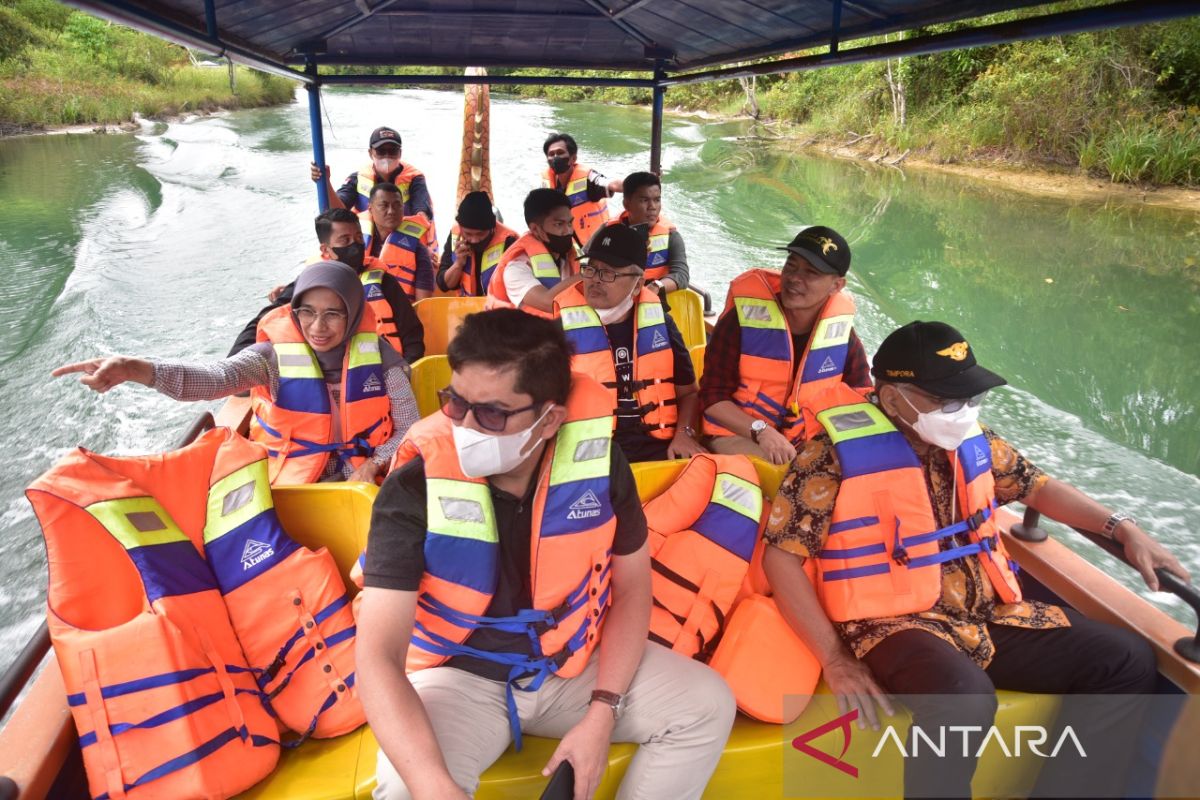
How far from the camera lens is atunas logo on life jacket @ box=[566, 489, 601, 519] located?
1.32 metres

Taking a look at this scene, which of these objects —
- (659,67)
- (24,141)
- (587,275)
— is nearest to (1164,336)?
(659,67)

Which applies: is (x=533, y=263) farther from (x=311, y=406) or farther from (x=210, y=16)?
(x=210, y=16)

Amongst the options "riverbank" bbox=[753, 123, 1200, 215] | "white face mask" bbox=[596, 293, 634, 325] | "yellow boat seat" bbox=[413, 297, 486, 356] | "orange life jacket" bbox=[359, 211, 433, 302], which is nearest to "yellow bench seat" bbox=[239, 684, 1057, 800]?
"white face mask" bbox=[596, 293, 634, 325]

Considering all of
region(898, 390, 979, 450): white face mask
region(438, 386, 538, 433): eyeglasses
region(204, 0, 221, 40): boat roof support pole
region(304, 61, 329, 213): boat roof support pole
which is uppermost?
region(204, 0, 221, 40): boat roof support pole

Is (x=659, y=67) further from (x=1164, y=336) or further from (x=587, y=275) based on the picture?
(x=1164, y=336)

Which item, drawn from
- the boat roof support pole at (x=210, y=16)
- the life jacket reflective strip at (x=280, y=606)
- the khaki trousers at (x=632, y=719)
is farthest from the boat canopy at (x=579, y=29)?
the khaki trousers at (x=632, y=719)

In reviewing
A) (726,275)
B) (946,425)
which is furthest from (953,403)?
(726,275)

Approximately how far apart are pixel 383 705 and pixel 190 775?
38 cm

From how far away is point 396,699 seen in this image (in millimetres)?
1151

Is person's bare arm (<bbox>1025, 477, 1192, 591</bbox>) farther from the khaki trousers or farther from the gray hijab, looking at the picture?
the gray hijab

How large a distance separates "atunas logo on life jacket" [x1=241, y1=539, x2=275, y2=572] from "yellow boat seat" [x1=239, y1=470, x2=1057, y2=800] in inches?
5.5

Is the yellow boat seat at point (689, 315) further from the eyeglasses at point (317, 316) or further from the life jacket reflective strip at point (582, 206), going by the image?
the eyeglasses at point (317, 316)

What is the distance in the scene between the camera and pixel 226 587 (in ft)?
4.83

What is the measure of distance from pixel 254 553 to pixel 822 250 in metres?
1.76
